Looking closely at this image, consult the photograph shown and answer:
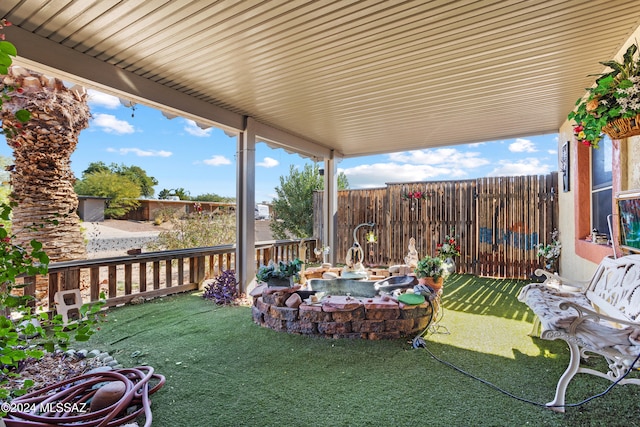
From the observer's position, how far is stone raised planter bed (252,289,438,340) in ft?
9.70

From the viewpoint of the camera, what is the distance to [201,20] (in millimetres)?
2438

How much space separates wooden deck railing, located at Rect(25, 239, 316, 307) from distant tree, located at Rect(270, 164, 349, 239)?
3915 mm

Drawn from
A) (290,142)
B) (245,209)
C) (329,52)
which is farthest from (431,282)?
(290,142)

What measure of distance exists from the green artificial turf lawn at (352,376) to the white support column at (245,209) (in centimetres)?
120

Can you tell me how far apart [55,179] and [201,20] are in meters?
3.08

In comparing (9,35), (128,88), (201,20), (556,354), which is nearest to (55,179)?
(128,88)

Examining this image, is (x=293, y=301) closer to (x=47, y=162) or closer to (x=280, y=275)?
(x=280, y=275)

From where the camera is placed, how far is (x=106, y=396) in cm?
188

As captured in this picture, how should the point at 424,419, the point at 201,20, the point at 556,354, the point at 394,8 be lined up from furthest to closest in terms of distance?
the point at 556,354 < the point at 201,20 < the point at 394,8 < the point at 424,419

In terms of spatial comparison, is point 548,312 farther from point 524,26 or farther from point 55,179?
point 55,179

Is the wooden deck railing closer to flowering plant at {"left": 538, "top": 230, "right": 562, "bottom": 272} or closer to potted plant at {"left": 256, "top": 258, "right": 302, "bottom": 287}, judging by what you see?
potted plant at {"left": 256, "top": 258, "right": 302, "bottom": 287}

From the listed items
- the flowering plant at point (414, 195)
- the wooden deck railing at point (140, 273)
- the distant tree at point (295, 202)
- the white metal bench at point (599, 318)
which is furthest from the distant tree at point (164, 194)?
the white metal bench at point (599, 318)

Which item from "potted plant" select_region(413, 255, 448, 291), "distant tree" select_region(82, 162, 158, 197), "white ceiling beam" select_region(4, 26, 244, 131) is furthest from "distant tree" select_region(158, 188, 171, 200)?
"potted plant" select_region(413, 255, 448, 291)

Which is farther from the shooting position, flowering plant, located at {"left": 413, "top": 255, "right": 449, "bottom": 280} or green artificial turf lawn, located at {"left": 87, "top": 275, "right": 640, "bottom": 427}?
flowering plant, located at {"left": 413, "top": 255, "right": 449, "bottom": 280}
